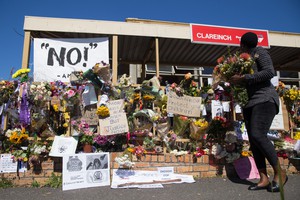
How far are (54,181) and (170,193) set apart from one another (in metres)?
1.56

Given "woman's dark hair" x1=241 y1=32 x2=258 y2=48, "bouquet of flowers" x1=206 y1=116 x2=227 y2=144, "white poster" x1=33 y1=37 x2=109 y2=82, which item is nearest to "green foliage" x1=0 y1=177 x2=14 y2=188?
"white poster" x1=33 y1=37 x2=109 y2=82

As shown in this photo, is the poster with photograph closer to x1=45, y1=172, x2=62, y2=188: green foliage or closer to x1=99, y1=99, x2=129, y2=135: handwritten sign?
x1=99, y1=99, x2=129, y2=135: handwritten sign

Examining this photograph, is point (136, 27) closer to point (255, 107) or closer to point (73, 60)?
point (73, 60)

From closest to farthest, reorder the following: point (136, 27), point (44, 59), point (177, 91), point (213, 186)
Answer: point (213, 186) → point (177, 91) → point (44, 59) → point (136, 27)

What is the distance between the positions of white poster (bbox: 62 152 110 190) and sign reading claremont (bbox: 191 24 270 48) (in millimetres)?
3326

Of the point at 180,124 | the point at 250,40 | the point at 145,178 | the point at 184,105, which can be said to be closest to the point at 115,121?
the point at 145,178

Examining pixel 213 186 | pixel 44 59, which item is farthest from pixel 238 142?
pixel 44 59

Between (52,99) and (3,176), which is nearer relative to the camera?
(3,176)

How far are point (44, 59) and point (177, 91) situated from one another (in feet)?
8.61

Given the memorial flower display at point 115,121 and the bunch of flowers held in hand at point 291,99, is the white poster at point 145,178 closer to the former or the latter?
the memorial flower display at point 115,121

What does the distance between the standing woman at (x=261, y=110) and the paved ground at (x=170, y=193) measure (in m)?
0.19

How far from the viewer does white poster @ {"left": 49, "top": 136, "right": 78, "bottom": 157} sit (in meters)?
3.25

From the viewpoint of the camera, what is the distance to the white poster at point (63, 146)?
3.25 m

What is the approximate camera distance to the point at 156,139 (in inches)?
144
